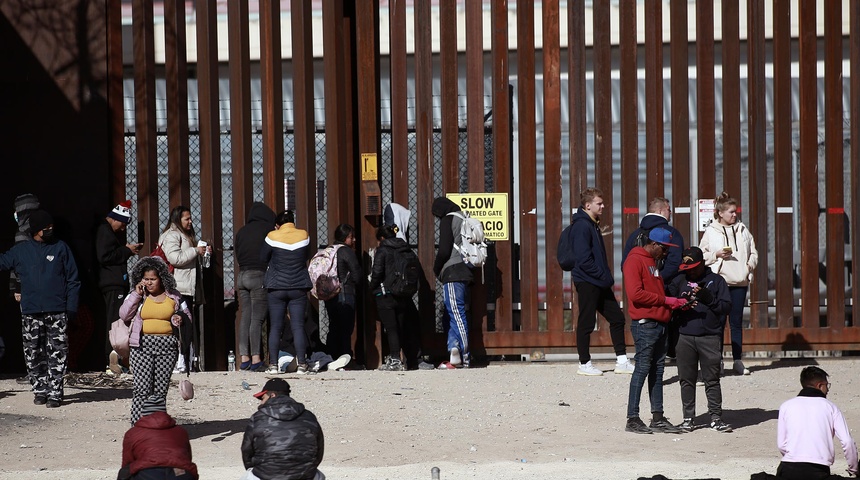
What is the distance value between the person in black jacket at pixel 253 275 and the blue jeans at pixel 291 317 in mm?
279

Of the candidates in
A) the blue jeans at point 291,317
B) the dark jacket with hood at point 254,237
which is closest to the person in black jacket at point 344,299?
the blue jeans at point 291,317

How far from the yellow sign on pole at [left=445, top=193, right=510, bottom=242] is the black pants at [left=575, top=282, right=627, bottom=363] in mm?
1438

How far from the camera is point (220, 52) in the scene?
14.2m

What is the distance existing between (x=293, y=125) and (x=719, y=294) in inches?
216

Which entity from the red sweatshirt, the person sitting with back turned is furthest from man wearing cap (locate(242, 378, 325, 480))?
the red sweatshirt

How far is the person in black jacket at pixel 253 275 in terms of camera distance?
41.6ft

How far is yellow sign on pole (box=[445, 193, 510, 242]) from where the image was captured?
1321 cm

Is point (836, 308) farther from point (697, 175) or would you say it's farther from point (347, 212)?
point (347, 212)

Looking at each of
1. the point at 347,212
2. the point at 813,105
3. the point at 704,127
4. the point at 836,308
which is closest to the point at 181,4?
the point at 347,212

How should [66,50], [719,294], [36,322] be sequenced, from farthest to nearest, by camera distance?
[66,50]
[36,322]
[719,294]

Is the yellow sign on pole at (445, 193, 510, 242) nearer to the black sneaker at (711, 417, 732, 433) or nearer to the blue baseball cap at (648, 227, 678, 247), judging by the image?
the blue baseball cap at (648, 227, 678, 247)

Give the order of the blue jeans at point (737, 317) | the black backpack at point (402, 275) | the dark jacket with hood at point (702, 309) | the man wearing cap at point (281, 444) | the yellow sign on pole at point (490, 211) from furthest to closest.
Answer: the yellow sign on pole at point (490, 211) < the black backpack at point (402, 275) < the blue jeans at point (737, 317) < the dark jacket with hood at point (702, 309) < the man wearing cap at point (281, 444)

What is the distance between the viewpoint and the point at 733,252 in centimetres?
1196

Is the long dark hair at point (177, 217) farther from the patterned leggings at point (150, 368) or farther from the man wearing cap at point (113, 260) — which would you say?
the patterned leggings at point (150, 368)
